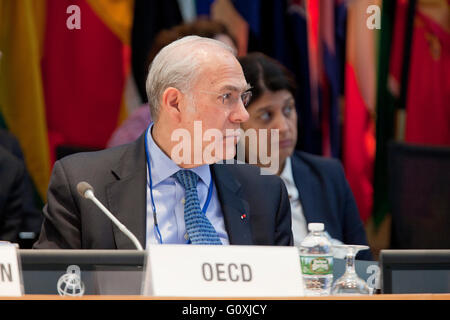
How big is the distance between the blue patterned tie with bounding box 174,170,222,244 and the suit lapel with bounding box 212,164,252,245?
0.06 meters

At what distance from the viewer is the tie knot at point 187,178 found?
2102 millimetres

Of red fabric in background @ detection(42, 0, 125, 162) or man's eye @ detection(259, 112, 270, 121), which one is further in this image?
red fabric in background @ detection(42, 0, 125, 162)

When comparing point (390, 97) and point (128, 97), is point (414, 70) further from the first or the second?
point (128, 97)

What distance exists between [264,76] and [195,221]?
43.1 inches

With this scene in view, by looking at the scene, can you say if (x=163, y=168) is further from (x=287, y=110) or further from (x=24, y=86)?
(x=24, y=86)

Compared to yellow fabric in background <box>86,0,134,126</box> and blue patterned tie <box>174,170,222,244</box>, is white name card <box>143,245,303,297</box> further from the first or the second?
yellow fabric in background <box>86,0,134,126</box>

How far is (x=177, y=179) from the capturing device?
2123 millimetres

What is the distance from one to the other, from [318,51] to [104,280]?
2.79m

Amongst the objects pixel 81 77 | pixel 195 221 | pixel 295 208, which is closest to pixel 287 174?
pixel 295 208

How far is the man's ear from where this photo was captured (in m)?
2.12

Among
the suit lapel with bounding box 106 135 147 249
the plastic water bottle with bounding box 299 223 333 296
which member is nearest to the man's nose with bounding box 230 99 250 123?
the suit lapel with bounding box 106 135 147 249

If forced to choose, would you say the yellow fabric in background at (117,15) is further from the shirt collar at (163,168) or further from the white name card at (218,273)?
the white name card at (218,273)

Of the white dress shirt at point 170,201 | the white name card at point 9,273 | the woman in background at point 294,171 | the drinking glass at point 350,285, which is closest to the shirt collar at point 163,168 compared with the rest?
the white dress shirt at point 170,201

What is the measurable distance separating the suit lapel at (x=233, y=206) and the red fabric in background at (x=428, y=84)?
2143 mm
